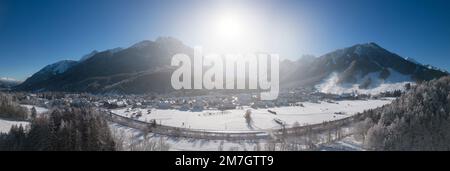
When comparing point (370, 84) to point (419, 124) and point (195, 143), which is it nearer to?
point (195, 143)

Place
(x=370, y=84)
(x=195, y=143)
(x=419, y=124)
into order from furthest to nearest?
(x=370, y=84)
(x=195, y=143)
(x=419, y=124)

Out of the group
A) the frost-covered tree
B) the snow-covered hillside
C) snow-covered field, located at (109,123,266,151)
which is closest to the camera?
the frost-covered tree

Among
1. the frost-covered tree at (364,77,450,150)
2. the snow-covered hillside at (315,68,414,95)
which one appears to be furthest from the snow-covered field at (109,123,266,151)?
the snow-covered hillside at (315,68,414,95)

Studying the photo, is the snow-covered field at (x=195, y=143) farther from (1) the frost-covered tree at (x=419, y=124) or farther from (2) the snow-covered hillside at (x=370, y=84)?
(2) the snow-covered hillside at (x=370, y=84)

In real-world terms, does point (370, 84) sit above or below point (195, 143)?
above

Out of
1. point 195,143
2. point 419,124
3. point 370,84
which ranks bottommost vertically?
point 195,143

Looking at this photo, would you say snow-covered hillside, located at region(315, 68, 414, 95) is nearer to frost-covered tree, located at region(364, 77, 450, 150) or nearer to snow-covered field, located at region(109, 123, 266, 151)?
snow-covered field, located at region(109, 123, 266, 151)

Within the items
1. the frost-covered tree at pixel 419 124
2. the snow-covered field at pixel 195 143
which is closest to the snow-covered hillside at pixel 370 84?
the snow-covered field at pixel 195 143

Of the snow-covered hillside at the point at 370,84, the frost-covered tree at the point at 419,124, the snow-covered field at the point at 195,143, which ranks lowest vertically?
the snow-covered field at the point at 195,143

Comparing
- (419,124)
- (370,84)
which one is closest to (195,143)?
(419,124)

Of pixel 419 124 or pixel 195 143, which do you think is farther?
pixel 195 143
